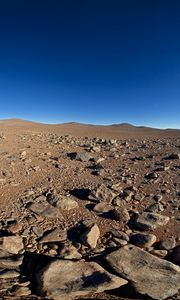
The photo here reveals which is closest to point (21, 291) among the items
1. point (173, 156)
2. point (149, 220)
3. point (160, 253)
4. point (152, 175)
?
point (160, 253)

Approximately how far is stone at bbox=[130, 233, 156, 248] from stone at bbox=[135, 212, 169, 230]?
1.70 feet

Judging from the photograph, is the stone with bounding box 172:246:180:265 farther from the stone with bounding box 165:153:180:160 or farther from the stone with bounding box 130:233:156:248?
the stone with bounding box 165:153:180:160

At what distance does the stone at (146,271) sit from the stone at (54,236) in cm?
172

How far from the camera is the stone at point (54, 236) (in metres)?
9.22

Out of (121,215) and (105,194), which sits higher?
(105,194)

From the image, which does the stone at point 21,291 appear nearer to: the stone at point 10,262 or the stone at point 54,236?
the stone at point 10,262

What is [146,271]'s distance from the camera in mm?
7695

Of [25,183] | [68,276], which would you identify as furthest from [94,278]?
[25,183]

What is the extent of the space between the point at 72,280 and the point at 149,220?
389 centimetres

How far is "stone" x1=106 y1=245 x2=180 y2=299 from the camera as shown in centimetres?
723

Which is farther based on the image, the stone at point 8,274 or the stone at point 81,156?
the stone at point 81,156

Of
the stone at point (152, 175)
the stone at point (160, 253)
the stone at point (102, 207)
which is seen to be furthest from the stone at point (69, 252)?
the stone at point (152, 175)

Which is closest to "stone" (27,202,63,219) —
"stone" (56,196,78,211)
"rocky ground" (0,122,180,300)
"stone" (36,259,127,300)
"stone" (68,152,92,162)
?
"rocky ground" (0,122,180,300)

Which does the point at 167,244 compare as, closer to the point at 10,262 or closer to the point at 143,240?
the point at 143,240
